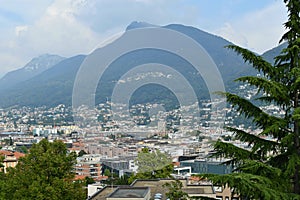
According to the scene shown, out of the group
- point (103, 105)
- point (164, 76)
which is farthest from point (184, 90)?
point (103, 105)

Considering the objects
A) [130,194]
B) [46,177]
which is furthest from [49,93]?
[46,177]

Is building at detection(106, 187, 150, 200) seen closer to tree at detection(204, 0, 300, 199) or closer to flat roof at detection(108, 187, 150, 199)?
flat roof at detection(108, 187, 150, 199)

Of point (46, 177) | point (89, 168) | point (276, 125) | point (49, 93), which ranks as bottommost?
point (89, 168)

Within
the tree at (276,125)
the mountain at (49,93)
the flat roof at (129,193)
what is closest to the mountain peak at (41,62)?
the mountain at (49,93)

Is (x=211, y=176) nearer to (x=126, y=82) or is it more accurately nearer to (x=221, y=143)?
(x=221, y=143)

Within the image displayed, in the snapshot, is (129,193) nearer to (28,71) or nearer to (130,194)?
(130,194)

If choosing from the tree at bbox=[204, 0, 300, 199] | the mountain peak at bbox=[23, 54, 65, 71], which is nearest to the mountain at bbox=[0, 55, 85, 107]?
the mountain peak at bbox=[23, 54, 65, 71]

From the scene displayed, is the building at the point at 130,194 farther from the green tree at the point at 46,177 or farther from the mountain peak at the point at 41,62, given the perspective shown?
the mountain peak at the point at 41,62
